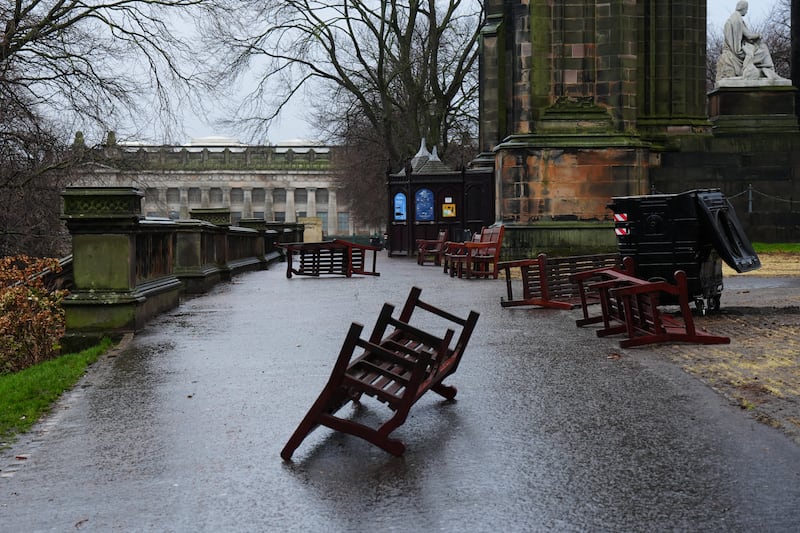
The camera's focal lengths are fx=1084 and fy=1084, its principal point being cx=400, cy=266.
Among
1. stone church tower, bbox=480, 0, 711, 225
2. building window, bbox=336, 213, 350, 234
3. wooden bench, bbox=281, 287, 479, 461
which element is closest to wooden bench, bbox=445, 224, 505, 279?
stone church tower, bbox=480, 0, 711, 225

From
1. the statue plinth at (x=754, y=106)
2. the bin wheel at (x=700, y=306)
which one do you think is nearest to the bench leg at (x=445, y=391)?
the bin wheel at (x=700, y=306)

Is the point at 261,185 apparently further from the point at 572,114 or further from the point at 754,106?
the point at 572,114

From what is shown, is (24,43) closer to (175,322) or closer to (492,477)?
(175,322)

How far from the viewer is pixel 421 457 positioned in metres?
5.52

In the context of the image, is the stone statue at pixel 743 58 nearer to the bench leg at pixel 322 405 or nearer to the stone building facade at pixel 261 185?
the bench leg at pixel 322 405

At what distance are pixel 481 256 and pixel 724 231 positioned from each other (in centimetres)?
921

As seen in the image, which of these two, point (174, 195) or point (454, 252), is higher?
point (174, 195)

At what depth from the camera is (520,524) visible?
434cm

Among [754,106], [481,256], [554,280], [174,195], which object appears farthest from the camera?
[174,195]

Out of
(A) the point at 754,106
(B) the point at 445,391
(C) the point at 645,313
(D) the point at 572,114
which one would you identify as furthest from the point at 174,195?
(B) the point at 445,391

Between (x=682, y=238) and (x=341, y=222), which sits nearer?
(x=682, y=238)

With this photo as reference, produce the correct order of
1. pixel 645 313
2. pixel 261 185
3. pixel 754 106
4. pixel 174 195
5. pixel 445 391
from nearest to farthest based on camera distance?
pixel 445 391 < pixel 645 313 < pixel 754 106 < pixel 174 195 < pixel 261 185

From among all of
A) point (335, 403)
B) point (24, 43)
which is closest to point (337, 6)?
point (24, 43)

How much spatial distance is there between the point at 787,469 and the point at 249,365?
4.94m
